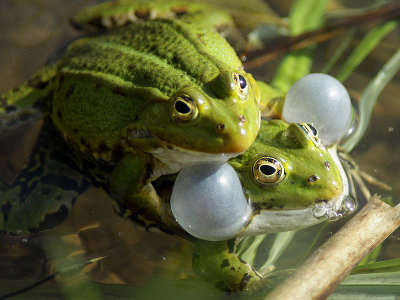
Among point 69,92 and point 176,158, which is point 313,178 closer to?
point 176,158

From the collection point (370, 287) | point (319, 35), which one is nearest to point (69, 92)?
point (370, 287)

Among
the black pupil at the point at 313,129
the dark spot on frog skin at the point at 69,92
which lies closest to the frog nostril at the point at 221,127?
the black pupil at the point at 313,129

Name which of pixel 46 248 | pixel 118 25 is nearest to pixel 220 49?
pixel 118 25

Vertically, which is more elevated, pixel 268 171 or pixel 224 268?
pixel 268 171

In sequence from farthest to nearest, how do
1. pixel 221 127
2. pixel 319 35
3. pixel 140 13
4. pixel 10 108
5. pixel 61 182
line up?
1. pixel 319 35
2. pixel 140 13
3. pixel 10 108
4. pixel 61 182
5. pixel 221 127

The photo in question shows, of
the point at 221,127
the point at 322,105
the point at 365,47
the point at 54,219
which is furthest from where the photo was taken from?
the point at 365,47

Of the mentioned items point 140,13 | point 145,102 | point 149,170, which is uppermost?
point 145,102

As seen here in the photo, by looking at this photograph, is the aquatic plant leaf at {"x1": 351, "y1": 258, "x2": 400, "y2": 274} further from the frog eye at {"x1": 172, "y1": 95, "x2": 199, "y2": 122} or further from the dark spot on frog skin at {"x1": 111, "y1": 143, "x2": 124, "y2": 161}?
the dark spot on frog skin at {"x1": 111, "y1": 143, "x2": 124, "y2": 161}

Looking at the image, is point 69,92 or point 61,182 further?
point 61,182
